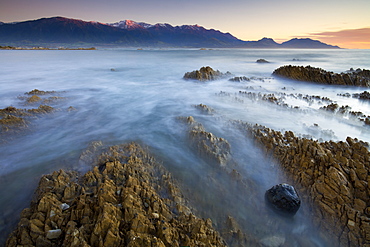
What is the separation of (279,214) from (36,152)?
19.5 ft

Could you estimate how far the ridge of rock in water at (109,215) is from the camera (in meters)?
2.49

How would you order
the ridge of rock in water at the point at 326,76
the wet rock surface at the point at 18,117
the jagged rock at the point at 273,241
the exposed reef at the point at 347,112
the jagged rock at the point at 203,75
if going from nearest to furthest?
the jagged rock at the point at 273,241
the wet rock surface at the point at 18,117
the exposed reef at the point at 347,112
the ridge of rock in water at the point at 326,76
the jagged rock at the point at 203,75

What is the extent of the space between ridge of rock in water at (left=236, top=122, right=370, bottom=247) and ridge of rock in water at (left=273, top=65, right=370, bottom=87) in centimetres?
1229

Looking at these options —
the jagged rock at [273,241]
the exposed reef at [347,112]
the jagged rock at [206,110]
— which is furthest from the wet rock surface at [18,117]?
the exposed reef at [347,112]

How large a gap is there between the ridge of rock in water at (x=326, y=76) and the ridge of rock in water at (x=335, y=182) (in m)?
12.3

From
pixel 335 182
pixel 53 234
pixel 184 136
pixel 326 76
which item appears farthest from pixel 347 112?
pixel 53 234

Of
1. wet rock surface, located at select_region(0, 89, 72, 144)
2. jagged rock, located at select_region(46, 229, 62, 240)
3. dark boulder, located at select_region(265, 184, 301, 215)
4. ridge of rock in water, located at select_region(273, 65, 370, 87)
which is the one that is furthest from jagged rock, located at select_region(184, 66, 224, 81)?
jagged rock, located at select_region(46, 229, 62, 240)

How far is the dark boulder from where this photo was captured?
3609 mm

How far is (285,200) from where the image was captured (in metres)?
3.61

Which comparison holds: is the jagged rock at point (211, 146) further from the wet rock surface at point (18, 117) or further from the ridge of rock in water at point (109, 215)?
the wet rock surface at point (18, 117)

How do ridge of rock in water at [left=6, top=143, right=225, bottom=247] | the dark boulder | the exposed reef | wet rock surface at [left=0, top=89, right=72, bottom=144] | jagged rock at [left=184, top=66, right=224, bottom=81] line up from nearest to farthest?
ridge of rock in water at [left=6, top=143, right=225, bottom=247] < the dark boulder < wet rock surface at [left=0, top=89, right=72, bottom=144] < the exposed reef < jagged rock at [left=184, top=66, right=224, bottom=81]

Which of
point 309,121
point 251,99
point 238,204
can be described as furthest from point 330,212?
point 251,99

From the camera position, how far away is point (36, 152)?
5.28 meters

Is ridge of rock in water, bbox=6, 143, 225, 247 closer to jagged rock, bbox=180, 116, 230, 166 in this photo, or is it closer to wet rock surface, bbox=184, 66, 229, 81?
jagged rock, bbox=180, 116, 230, 166
